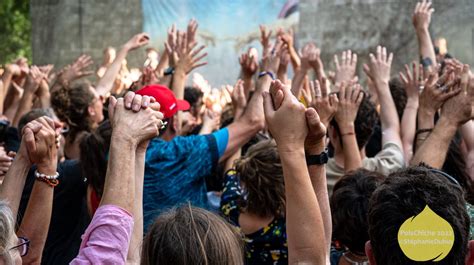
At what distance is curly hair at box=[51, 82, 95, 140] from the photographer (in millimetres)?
6148

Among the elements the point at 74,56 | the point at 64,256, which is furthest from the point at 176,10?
the point at 64,256

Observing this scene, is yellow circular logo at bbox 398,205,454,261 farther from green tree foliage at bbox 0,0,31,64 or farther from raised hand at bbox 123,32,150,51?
green tree foliage at bbox 0,0,31,64

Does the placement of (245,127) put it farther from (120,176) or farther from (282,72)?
(120,176)

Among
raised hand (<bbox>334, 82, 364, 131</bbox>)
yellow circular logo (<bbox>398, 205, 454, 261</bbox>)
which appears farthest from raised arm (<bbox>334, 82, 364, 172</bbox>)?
yellow circular logo (<bbox>398, 205, 454, 261</bbox>)

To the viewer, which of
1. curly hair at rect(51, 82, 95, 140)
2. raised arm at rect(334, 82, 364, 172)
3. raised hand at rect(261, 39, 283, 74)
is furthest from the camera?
curly hair at rect(51, 82, 95, 140)

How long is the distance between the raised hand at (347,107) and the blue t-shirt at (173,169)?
72 cm

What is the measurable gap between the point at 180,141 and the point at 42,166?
1314 mm

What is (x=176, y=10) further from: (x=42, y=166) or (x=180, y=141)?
(x=42, y=166)

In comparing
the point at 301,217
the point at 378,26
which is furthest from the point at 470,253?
the point at 378,26

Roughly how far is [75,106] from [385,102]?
230 centimetres

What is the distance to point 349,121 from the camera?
4660 millimetres

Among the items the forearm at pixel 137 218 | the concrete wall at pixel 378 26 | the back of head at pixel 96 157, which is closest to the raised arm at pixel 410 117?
the back of head at pixel 96 157

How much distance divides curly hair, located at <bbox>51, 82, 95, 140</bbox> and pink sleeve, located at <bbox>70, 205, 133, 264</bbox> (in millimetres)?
3595

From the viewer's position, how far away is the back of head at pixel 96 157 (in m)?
4.23
